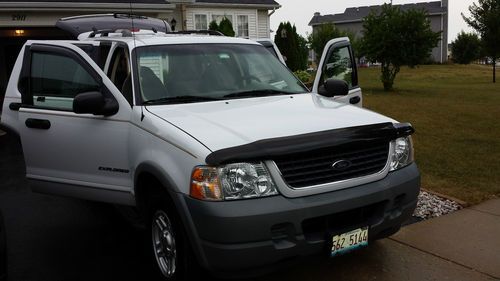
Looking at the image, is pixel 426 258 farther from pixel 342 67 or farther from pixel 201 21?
pixel 201 21

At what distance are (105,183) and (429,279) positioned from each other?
2.63 metres

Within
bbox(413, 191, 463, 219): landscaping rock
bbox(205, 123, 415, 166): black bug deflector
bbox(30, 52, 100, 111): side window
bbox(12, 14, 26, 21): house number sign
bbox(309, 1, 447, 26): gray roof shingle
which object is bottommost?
bbox(413, 191, 463, 219): landscaping rock

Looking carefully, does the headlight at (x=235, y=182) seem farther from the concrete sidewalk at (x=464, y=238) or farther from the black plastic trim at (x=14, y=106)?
the black plastic trim at (x=14, y=106)

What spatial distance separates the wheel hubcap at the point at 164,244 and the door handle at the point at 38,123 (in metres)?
1.50

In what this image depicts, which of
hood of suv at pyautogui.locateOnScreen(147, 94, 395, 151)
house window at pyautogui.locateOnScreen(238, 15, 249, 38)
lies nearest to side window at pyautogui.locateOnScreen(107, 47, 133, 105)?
hood of suv at pyautogui.locateOnScreen(147, 94, 395, 151)

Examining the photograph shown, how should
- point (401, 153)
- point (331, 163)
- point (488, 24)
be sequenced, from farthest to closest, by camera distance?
point (488, 24)
point (401, 153)
point (331, 163)

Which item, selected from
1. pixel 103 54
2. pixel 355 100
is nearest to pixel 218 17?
pixel 355 100

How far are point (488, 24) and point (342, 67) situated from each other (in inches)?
1040

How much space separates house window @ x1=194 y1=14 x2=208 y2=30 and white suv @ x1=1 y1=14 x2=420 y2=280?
1800cm

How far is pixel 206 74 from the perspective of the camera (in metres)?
4.44

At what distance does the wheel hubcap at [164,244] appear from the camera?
3566 millimetres

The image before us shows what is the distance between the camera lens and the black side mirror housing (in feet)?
12.6

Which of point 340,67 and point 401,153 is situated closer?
point 401,153

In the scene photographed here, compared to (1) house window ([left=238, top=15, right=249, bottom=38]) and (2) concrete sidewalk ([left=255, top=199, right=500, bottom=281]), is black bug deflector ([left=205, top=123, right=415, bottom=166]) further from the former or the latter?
(1) house window ([left=238, top=15, right=249, bottom=38])
